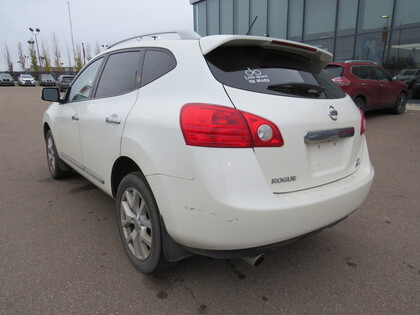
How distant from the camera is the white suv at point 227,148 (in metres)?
1.78

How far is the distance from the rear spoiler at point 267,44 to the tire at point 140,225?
0.99 meters

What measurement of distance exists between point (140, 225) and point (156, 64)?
1177 millimetres

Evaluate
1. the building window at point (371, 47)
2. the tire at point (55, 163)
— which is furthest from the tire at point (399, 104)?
the tire at point (55, 163)

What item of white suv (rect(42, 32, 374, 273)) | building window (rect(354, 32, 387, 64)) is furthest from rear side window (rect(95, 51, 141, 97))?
building window (rect(354, 32, 387, 64))

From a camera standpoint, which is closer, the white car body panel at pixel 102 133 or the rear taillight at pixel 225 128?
the rear taillight at pixel 225 128

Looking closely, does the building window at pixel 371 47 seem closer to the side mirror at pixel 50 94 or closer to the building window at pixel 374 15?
the building window at pixel 374 15

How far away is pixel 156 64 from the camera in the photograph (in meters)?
2.38

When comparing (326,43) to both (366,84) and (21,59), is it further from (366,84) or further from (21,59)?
(21,59)

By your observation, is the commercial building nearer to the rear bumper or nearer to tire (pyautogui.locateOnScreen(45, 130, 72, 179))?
tire (pyautogui.locateOnScreen(45, 130, 72, 179))

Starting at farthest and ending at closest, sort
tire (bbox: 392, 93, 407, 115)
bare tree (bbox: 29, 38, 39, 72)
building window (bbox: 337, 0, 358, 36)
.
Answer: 1. bare tree (bbox: 29, 38, 39, 72)
2. building window (bbox: 337, 0, 358, 36)
3. tire (bbox: 392, 93, 407, 115)

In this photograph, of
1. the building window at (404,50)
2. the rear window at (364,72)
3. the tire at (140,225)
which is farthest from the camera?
the building window at (404,50)

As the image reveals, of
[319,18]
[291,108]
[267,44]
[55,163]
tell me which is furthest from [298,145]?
[319,18]

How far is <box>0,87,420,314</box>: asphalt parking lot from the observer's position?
2100 millimetres

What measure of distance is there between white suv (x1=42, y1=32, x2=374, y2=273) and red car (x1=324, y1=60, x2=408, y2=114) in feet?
21.1
